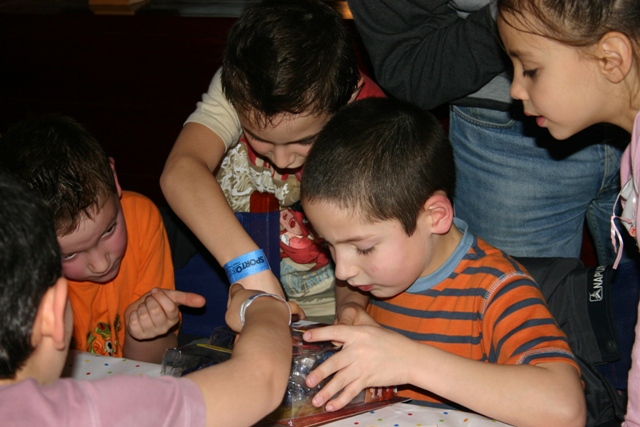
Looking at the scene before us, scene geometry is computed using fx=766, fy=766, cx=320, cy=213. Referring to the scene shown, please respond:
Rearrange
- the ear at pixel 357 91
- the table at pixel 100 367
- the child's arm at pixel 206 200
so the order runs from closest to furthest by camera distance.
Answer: the table at pixel 100 367, the child's arm at pixel 206 200, the ear at pixel 357 91

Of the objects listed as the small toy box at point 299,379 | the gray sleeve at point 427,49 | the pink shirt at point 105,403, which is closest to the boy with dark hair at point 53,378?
the pink shirt at point 105,403

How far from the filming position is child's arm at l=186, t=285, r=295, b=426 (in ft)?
3.09

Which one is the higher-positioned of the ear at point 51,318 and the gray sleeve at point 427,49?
the gray sleeve at point 427,49

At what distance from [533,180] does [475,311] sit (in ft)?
1.46

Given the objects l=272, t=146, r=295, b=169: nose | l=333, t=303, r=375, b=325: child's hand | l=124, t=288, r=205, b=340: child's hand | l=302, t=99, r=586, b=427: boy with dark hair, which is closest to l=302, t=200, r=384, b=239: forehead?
l=302, t=99, r=586, b=427: boy with dark hair

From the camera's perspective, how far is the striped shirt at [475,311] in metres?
1.27

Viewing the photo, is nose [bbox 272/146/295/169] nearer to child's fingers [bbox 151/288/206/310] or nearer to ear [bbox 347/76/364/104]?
ear [bbox 347/76/364/104]

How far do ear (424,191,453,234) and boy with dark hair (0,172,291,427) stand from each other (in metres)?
0.54

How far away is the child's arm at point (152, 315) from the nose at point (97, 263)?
0.34 ft

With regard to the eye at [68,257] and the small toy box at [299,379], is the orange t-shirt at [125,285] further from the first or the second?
the small toy box at [299,379]

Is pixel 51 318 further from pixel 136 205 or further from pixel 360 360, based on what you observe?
pixel 136 205

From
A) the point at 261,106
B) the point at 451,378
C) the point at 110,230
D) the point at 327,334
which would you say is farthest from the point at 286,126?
the point at 451,378

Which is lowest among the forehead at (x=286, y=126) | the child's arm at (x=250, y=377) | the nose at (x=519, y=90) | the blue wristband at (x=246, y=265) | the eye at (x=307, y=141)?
the blue wristband at (x=246, y=265)

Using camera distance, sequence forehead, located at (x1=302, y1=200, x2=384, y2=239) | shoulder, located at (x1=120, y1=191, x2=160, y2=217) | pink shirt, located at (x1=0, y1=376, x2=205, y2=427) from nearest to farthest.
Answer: pink shirt, located at (x1=0, y1=376, x2=205, y2=427) < forehead, located at (x1=302, y1=200, x2=384, y2=239) < shoulder, located at (x1=120, y1=191, x2=160, y2=217)
